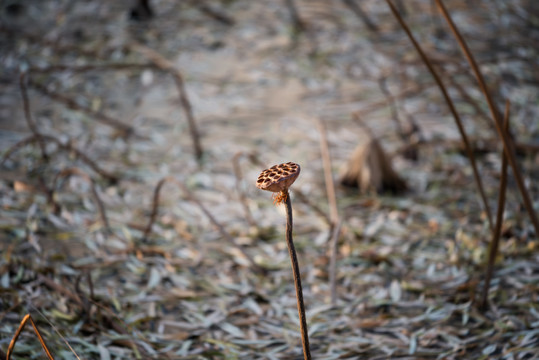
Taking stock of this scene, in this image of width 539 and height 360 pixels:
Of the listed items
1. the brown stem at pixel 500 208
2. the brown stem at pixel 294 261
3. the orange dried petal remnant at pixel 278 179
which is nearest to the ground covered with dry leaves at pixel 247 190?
the brown stem at pixel 500 208

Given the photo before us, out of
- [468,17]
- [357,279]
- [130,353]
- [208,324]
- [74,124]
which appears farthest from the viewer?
[468,17]

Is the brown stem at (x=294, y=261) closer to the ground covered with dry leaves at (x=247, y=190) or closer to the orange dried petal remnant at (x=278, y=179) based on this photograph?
the orange dried petal remnant at (x=278, y=179)

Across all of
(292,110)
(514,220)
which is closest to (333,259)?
(514,220)

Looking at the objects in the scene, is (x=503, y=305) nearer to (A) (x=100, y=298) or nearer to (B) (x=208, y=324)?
(B) (x=208, y=324)

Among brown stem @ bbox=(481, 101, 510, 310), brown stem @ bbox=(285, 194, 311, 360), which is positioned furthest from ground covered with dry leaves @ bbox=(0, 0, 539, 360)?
brown stem @ bbox=(285, 194, 311, 360)

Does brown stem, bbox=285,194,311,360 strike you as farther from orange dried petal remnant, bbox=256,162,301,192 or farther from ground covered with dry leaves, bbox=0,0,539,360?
ground covered with dry leaves, bbox=0,0,539,360

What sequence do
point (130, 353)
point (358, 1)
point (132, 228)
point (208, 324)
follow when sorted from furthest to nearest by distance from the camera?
point (358, 1), point (132, 228), point (208, 324), point (130, 353)

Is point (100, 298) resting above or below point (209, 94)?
above
